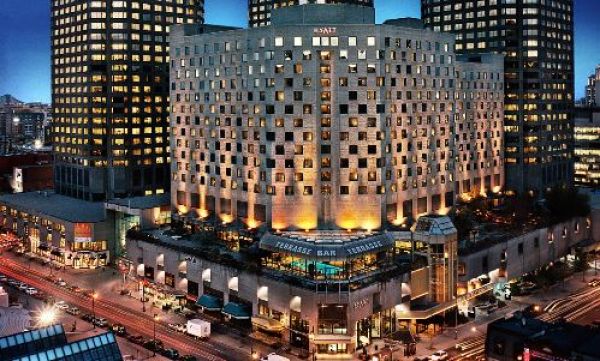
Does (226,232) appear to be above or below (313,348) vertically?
above

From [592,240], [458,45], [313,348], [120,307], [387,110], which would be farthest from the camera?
[458,45]

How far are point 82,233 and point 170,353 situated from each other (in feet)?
218

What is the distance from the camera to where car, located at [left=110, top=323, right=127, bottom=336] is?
104m

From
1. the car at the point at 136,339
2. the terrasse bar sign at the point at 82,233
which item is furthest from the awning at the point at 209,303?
the terrasse bar sign at the point at 82,233

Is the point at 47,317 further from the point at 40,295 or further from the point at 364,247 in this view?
the point at 364,247

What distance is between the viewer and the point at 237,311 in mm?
110875

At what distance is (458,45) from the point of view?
197 meters

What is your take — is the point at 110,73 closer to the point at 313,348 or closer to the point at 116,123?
the point at 116,123

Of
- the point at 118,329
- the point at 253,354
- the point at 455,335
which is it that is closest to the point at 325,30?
the point at 455,335

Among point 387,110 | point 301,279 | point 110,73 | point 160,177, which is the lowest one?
point 301,279

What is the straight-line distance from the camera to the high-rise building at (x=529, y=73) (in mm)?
184750

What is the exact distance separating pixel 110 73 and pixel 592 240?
13135cm

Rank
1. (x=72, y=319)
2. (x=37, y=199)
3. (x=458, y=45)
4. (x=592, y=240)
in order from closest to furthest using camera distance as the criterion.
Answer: (x=72, y=319), (x=592, y=240), (x=37, y=199), (x=458, y=45)

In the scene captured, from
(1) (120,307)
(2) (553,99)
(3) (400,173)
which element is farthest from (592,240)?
(1) (120,307)
